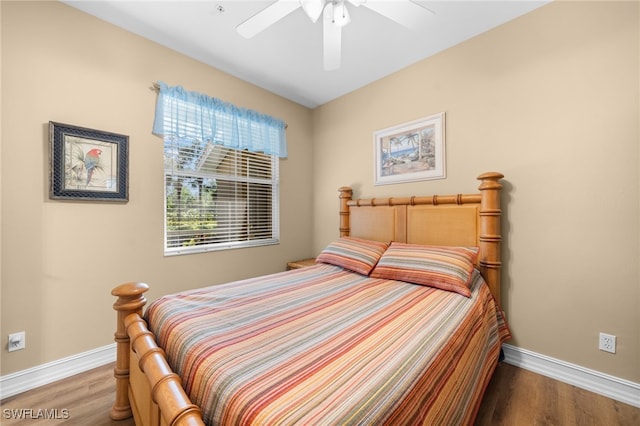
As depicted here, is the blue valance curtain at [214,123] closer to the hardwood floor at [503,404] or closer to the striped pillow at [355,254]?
the striped pillow at [355,254]

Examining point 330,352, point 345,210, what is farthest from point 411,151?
point 330,352

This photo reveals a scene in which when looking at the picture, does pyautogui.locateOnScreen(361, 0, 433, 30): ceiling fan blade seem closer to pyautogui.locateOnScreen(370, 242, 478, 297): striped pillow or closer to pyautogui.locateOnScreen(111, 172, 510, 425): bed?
pyautogui.locateOnScreen(111, 172, 510, 425): bed

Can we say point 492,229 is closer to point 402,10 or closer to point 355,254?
point 355,254

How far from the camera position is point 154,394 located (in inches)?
30.8

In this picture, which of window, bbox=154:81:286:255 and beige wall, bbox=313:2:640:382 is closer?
beige wall, bbox=313:2:640:382

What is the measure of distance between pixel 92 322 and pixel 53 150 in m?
1.30

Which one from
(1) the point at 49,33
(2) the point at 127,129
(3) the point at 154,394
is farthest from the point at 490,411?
(1) the point at 49,33

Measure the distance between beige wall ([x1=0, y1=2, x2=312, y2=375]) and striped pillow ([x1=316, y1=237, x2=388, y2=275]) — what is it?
1.31 m

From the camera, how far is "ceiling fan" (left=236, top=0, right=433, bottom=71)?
1459 millimetres

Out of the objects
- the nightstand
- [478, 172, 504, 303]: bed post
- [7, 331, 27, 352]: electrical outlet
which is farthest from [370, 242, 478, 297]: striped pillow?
[7, 331, 27, 352]: electrical outlet

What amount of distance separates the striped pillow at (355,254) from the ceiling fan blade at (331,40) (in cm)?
157

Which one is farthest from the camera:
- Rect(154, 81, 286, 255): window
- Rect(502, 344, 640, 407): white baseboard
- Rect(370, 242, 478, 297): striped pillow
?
Rect(154, 81, 286, 255): window

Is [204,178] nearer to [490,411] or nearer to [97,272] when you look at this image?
[97,272]

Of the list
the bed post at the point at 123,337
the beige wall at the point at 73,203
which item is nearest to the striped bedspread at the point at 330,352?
the bed post at the point at 123,337
